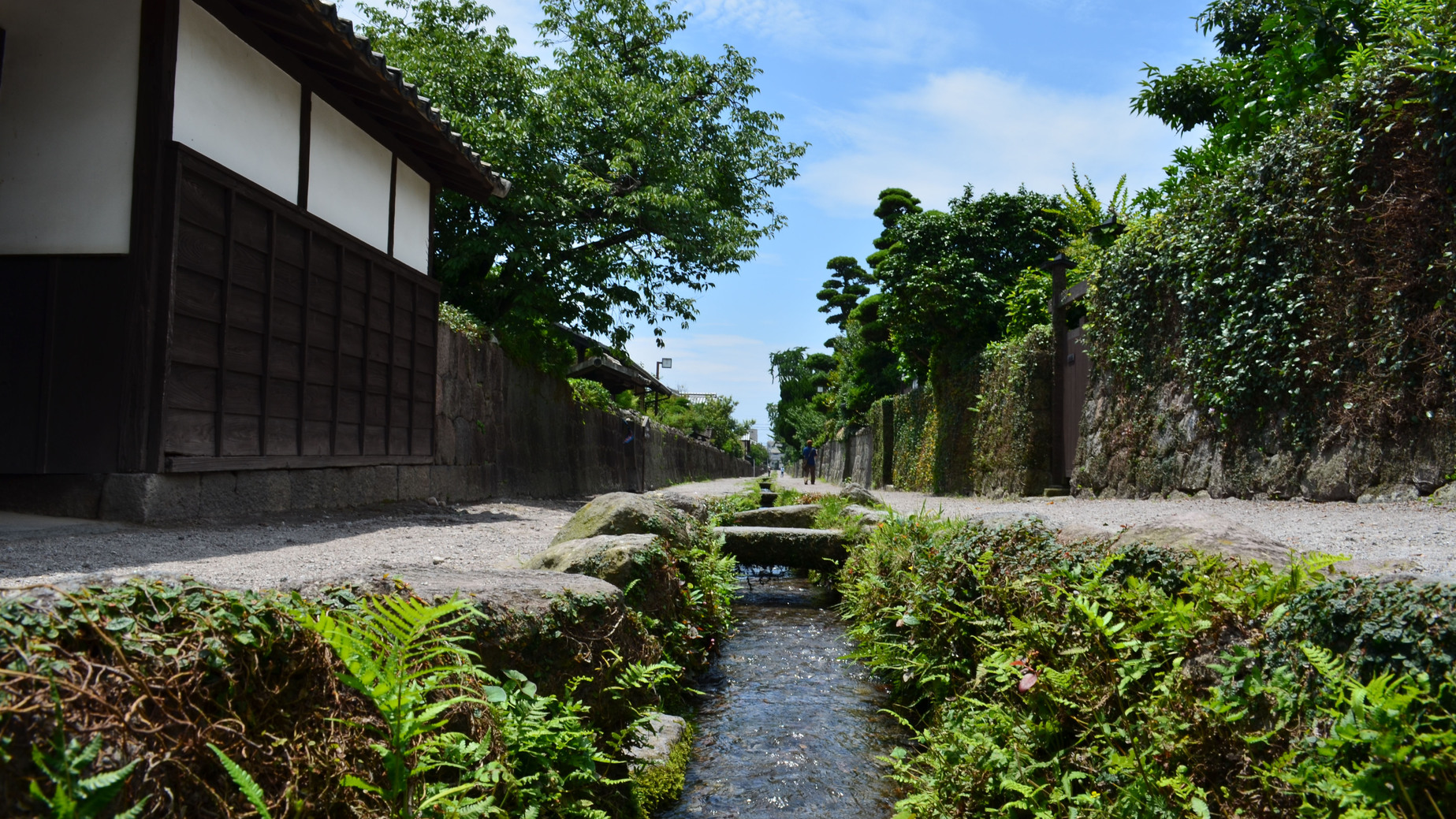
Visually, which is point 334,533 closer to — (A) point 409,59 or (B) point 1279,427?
(B) point 1279,427

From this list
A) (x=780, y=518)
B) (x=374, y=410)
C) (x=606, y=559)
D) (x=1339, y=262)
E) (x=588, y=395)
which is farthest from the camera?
(x=588, y=395)

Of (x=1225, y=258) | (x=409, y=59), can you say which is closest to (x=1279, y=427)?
(x=1225, y=258)

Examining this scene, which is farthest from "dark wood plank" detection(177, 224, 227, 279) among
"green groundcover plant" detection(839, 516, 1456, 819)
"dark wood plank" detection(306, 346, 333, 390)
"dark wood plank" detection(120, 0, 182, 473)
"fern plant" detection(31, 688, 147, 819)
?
"green groundcover plant" detection(839, 516, 1456, 819)

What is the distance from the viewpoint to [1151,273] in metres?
8.98

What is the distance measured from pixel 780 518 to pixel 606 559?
5.83 m

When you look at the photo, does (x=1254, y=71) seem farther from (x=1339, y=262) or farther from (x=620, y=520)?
(x=620, y=520)

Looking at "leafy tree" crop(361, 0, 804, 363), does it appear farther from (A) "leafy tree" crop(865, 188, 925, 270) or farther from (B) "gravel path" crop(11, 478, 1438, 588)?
(A) "leafy tree" crop(865, 188, 925, 270)

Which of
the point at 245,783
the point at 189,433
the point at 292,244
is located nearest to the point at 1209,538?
the point at 245,783

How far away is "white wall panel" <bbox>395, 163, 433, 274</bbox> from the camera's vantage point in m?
9.07

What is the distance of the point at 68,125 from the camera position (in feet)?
18.5

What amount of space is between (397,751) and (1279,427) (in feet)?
24.5

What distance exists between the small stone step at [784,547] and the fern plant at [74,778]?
715 cm

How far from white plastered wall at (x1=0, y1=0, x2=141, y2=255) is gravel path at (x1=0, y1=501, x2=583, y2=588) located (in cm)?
195

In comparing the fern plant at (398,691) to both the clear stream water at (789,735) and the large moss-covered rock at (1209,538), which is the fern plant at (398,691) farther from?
the large moss-covered rock at (1209,538)
